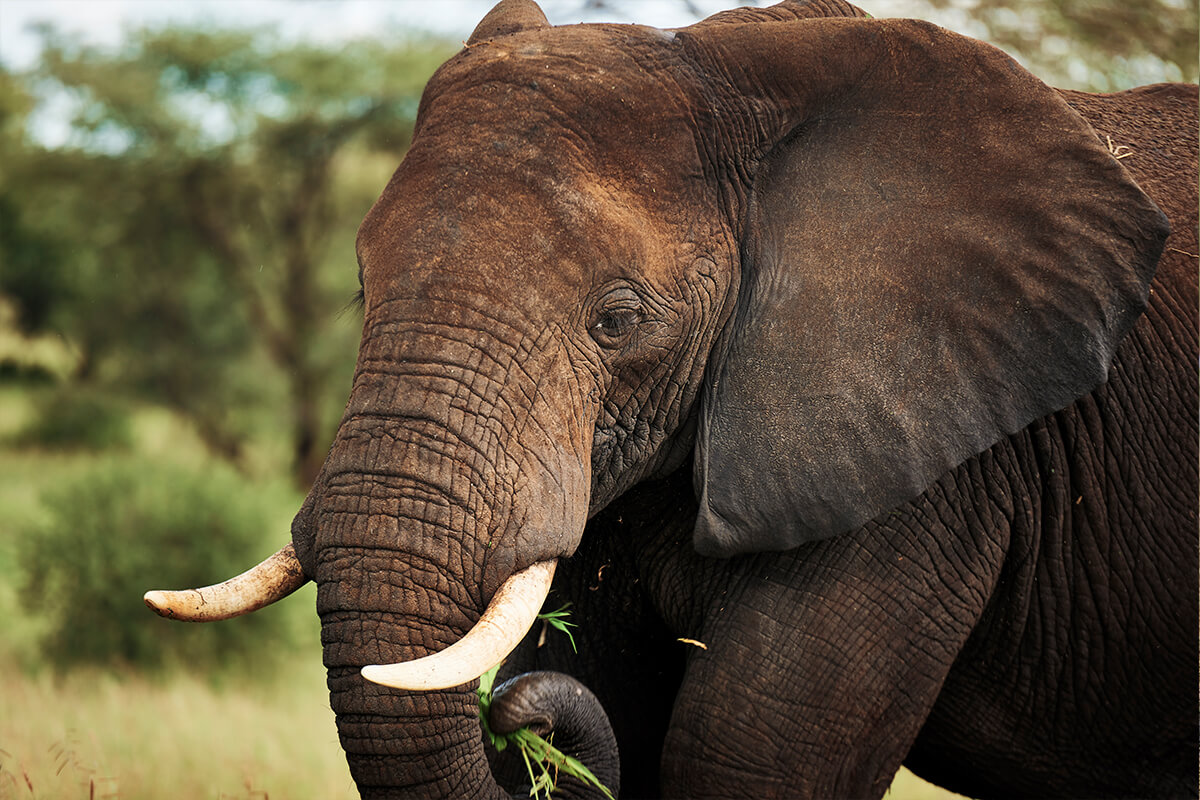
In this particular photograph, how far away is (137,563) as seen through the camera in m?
8.31

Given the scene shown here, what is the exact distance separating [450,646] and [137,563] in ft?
21.0

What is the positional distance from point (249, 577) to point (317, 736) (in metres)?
4.16

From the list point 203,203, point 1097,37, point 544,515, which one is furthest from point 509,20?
point 203,203

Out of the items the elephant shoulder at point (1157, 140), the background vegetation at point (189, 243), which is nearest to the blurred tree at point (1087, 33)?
the elephant shoulder at point (1157, 140)

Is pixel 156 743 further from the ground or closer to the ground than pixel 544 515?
closer to the ground

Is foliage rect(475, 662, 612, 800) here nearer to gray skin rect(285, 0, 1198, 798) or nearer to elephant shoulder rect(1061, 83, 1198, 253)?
gray skin rect(285, 0, 1198, 798)

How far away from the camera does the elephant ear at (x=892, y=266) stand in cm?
301

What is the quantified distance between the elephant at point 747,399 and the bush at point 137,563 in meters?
5.34

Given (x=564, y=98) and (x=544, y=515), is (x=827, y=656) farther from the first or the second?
(x=564, y=98)

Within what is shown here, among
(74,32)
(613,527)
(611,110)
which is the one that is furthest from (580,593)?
(74,32)

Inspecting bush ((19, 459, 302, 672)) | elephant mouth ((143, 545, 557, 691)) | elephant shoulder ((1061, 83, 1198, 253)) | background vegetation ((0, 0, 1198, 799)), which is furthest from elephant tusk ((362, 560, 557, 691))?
background vegetation ((0, 0, 1198, 799))

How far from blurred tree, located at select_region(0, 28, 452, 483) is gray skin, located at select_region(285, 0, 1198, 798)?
1589 cm

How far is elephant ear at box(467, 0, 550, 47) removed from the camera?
10.7ft

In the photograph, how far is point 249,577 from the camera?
9.23 ft
